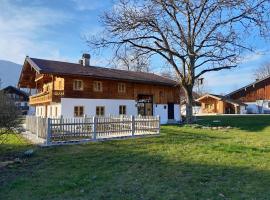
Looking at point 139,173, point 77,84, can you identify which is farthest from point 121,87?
point 139,173

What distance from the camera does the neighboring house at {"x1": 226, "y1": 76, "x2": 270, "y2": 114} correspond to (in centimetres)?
5878

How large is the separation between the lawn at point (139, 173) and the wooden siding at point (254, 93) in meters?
47.6

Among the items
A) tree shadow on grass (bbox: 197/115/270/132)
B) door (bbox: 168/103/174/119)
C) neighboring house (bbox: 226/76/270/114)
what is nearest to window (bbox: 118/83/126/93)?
door (bbox: 168/103/174/119)

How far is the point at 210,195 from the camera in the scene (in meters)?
7.84

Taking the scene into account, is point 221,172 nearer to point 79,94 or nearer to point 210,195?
point 210,195

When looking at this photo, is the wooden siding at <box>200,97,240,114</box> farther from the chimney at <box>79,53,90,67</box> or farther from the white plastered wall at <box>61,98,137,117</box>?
the chimney at <box>79,53,90,67</box>

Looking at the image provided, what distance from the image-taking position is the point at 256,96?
6016cm

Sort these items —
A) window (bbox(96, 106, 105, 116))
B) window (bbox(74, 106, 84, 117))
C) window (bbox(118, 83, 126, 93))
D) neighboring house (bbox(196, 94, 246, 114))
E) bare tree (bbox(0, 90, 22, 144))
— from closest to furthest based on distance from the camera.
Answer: bare tree (bbox(0, 90, 22, 144)) → window (bbox(74, 106, 84, 117)) → window (bbox(96, 106, 105, 116)) → window (bbox(118, 83, 126, 93)) → neighboring house (bbox(196, 94, 246, 114))

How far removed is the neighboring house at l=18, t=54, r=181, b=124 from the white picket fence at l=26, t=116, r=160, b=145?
28.4 feet

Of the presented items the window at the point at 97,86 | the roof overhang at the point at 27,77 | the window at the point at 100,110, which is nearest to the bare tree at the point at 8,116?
the window at the point at 100,110

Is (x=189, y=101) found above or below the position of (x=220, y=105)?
below

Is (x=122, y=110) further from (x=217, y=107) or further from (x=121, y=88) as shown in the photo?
(x=217, y=107)

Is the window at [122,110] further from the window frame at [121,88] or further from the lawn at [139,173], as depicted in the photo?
the lawn at [139,173]

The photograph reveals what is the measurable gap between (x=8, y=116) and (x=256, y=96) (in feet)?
179
